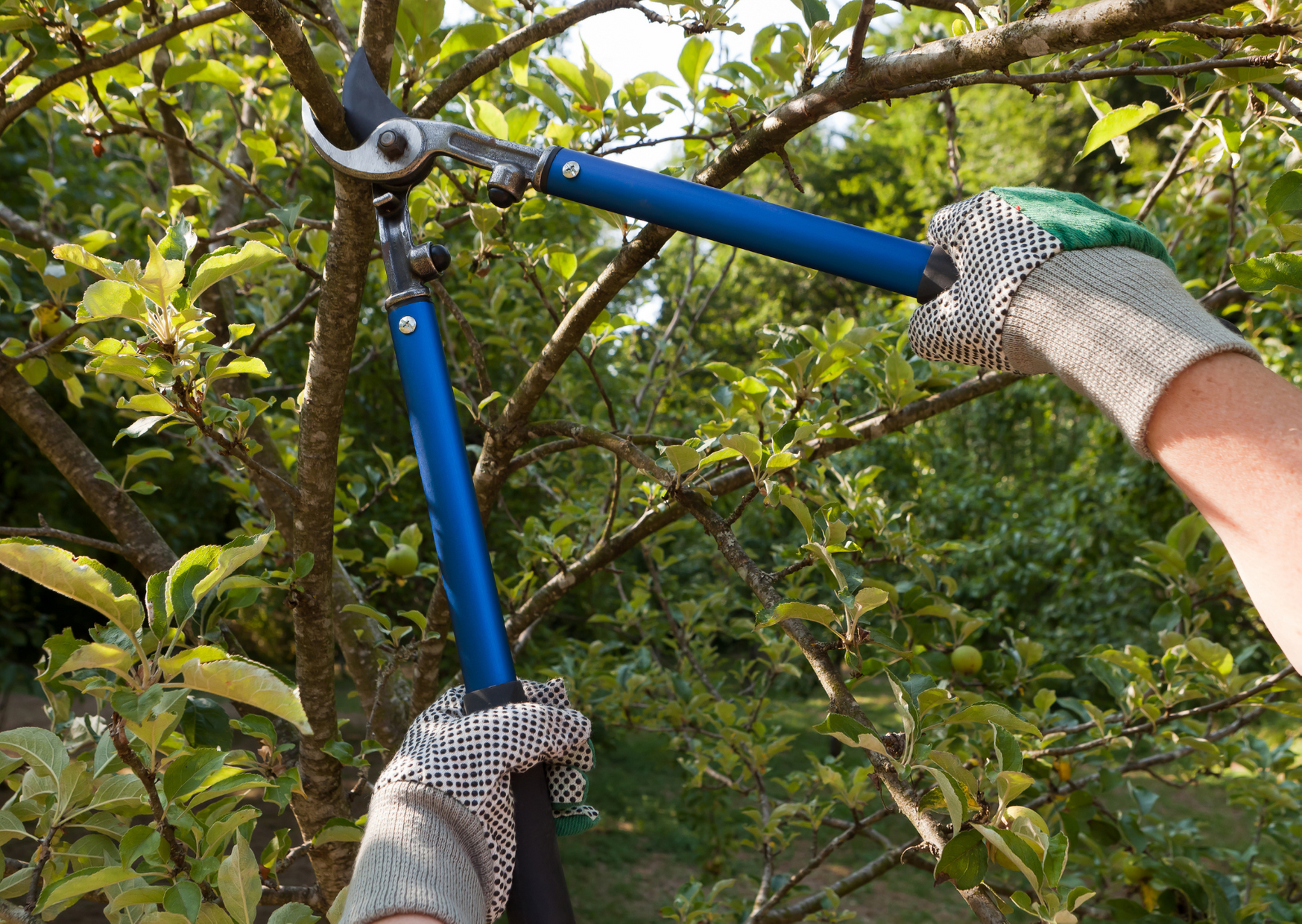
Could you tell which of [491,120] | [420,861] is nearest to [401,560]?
[491,120]

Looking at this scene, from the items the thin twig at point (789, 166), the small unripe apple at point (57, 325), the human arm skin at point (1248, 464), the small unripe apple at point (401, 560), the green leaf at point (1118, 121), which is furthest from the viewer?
Result: the small unripe apple at point (401, 560)

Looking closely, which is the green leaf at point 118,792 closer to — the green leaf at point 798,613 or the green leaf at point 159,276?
the green leaf at point 159,276

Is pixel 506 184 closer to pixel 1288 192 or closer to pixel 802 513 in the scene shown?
pixel 802 513

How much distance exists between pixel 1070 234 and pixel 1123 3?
0.25m

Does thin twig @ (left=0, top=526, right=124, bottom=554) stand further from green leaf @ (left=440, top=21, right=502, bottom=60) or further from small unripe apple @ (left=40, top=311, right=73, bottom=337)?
green leaf @ (left=440, top=21, right=502, bottom=60)

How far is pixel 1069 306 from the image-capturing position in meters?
0.90

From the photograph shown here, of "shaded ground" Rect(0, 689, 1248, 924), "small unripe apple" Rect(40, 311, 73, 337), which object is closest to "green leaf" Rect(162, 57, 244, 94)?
"small unripe apple" Rect(40, 311, 73, 337)

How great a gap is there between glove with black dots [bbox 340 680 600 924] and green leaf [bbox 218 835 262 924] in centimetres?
22

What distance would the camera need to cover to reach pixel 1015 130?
46.1 ft

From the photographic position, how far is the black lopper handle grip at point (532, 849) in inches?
39.0

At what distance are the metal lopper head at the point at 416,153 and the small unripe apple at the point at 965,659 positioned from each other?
1.44 metres

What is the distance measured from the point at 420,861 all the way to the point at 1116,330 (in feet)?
2.95

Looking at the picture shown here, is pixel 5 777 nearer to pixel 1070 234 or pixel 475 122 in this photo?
pixel 475 122

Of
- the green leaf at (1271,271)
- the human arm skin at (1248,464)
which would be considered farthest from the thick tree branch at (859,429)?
the human arm skin at (1248,464)
